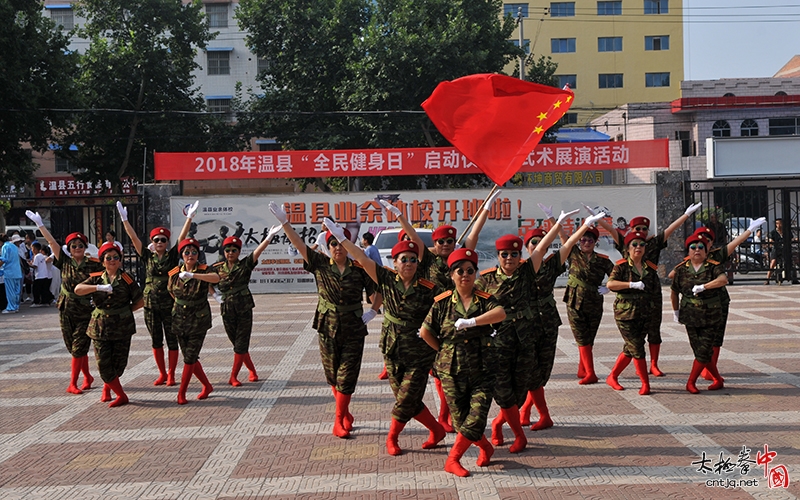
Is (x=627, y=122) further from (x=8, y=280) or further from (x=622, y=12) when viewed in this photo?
(x=8, y=280)

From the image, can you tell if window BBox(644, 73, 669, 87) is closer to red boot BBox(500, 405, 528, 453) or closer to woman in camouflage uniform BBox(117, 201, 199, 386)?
woman in camouflage uniform BBox(117, 201, 199, 386)

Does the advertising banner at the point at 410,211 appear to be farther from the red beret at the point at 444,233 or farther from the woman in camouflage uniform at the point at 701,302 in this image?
the red beret at the point at 444,233

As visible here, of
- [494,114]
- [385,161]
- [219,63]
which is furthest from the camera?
[219,63]

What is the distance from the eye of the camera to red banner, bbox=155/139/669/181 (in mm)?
20516

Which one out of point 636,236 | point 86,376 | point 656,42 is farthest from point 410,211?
point 656,42

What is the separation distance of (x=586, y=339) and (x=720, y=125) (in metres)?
33.0

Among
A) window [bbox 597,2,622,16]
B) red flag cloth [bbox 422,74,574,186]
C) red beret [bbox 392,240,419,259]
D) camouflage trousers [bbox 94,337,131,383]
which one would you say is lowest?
camouflage trousers [bbox 94,337,131,383]

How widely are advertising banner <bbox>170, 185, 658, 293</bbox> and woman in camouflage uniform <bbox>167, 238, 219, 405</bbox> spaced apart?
39.6 ft

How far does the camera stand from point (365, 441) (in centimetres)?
667

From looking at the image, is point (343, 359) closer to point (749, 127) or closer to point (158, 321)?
point (158, 321)

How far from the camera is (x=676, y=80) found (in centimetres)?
5269

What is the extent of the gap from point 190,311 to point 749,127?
3549cm

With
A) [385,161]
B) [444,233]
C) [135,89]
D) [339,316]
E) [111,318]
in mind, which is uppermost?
[135,89]

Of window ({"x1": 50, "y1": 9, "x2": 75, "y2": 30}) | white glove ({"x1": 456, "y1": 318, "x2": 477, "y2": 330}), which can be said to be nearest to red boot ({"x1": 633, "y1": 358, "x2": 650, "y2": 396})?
white glove ({"x1": 456, "y1": 318, "x2": 477, "y2": 330})
